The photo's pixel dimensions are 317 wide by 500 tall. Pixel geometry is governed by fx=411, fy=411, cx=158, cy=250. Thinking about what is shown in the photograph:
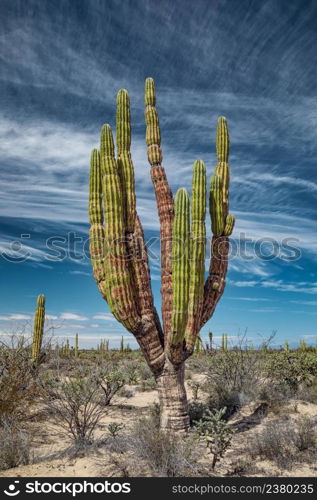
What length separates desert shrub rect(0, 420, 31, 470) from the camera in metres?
6.29

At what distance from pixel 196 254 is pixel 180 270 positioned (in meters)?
0.49

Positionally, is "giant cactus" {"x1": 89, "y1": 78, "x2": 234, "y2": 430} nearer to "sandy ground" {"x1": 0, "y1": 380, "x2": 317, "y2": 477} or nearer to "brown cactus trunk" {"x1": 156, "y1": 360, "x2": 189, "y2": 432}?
"brown cactus trunk" {"x1": 156, "y1": 360, "x2": 189, "y2": 432}

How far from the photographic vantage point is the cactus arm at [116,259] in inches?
300

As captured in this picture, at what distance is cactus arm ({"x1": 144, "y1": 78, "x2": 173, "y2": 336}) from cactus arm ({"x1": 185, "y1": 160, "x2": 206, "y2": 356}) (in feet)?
1.66

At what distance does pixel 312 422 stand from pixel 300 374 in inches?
144

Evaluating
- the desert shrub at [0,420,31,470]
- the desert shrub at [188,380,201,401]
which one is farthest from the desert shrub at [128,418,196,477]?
the desert shrub at [188,380,201,401]

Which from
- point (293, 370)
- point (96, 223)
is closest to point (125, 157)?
point (96, 223)

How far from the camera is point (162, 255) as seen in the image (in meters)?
8.54

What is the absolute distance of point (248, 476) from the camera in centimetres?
606

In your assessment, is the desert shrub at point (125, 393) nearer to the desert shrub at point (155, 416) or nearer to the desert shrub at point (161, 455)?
the desert shrub at point (155, 416)

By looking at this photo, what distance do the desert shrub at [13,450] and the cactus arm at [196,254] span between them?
10.9 ft

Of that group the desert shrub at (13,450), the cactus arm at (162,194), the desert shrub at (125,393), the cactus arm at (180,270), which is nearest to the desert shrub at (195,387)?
the desert shrub at (125,393)
